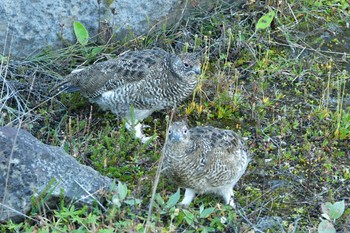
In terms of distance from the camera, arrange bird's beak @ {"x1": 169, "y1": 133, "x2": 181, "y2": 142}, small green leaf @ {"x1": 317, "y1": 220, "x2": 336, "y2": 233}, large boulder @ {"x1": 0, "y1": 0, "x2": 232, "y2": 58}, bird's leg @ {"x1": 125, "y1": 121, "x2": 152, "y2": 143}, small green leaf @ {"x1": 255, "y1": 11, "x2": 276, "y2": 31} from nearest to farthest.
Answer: small green leaf @ {"x1": 317, "y1": 220, "x2": 336, "y2": 233} → bird's beak @ {"x1": 169, "y1": 133, "x2": 181, "y2": 142} → bird's leg @ {"x1": 125, "y1": 121, "x2": 152, "y2": 143} → large boulder @ {"x1": 0, "y1": 0, "x2": 232, "y2": 58} → small green leaf @ {"x1": 255, "y1": 11, "x2": 276, "y2": 31}

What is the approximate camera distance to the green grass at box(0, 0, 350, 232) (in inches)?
217

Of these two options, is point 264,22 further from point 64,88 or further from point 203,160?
point 203,160

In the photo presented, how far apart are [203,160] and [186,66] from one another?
1447 millimetres

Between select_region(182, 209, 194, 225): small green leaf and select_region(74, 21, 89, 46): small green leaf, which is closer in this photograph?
select_region(182, 209, 194, 225): small green leaf

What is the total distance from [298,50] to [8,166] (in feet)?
13.6

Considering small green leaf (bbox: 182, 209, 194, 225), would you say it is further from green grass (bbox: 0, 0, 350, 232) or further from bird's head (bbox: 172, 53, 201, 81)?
bird's head (bbox: 172, 53, 201, 81)

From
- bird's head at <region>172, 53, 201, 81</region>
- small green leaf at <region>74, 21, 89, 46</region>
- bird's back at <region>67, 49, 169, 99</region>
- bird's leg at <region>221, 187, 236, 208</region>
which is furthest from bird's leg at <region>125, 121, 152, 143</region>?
small green leaf at <region>74, 21, 89, 46</region>

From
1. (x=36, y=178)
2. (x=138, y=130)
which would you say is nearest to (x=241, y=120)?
(x=138, y=130)

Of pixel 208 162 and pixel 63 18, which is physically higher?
pixel 63 18

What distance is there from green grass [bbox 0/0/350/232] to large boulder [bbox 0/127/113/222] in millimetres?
104

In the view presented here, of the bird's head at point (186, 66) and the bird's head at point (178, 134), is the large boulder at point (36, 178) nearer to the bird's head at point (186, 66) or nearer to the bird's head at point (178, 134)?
A: the bird's head at point (178, 134)

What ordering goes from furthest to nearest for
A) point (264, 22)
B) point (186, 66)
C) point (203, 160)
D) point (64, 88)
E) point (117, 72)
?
point (264, 22) < point (64, 88) < point (117, 72) < point (186, 66) < point (203, 160)

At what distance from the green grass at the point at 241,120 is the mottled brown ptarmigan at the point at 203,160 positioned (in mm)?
174

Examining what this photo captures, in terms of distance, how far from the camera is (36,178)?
17.3 feet
